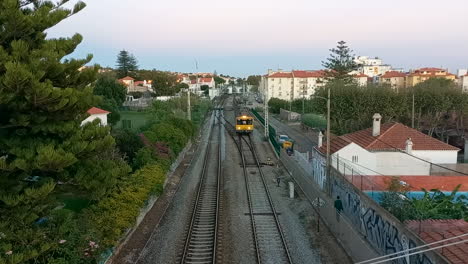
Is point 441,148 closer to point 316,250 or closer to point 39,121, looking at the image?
point 316,250

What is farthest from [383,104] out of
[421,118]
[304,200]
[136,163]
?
[136,163]

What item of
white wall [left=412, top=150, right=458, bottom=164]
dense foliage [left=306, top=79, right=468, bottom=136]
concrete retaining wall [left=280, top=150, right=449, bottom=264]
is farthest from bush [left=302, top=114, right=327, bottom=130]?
concrete retaining wall [left=280, top=150, right=449, bottom=264]

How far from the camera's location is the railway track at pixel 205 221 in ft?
46.7

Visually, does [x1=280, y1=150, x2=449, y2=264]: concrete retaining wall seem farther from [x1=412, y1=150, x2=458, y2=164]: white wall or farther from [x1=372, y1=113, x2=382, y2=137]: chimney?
[x1=412, y1=150, x2=458, y2=164]: white wall

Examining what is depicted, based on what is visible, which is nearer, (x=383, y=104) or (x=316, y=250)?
(x=316, y=250)

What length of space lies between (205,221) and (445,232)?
33.9ft

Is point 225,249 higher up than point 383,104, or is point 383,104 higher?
point 383,104

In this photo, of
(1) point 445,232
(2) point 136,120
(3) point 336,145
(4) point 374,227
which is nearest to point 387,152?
(3) point 336,145

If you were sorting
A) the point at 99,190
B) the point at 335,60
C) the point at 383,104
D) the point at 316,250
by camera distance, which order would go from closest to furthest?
the point at 99,190, the point at 316,250, the point at 383,104, the point at 335,60

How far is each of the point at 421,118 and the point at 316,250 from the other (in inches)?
1181

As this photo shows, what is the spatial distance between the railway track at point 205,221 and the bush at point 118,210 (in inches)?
90.0

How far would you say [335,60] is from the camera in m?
66.8

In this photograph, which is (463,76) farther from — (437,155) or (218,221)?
(218,221)

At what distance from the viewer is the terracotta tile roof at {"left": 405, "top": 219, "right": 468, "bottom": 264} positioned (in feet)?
28.2
